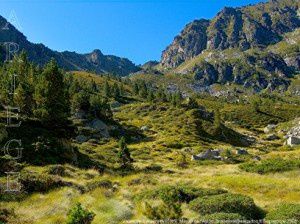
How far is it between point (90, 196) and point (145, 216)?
17.1 feet

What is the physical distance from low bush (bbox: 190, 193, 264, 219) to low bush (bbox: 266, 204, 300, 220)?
995 mm

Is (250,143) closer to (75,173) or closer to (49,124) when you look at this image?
(49,124)

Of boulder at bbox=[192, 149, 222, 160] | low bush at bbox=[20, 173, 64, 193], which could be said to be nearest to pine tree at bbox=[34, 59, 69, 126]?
low bush at bbox=[20, 173, 64, 193]

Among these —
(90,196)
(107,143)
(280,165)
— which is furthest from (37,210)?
(107,143)

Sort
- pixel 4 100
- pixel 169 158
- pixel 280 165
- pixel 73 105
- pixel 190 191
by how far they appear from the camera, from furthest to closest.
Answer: pixel 73 105, pixel 169 158, pixel 4 100, pixel 280 165, pixel 190 191

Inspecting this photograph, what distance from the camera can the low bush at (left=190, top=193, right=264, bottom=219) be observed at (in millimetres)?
23156

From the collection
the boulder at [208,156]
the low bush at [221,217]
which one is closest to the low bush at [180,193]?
the low bush at [221,217]

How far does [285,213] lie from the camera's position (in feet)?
71.3

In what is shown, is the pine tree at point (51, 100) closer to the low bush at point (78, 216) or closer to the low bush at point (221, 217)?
the low bush at point (78, 216)

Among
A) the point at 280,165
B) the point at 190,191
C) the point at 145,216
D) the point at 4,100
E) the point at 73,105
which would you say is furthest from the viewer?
the point at 73,105

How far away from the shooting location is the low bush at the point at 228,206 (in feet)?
76.0

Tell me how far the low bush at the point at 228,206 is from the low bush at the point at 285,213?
1.00 m

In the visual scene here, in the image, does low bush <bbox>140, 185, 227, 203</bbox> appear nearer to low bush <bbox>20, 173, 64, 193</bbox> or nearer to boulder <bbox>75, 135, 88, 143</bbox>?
low bush <bbox>20, 173, 64, 193</bbox>

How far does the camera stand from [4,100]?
74875 millimetres
